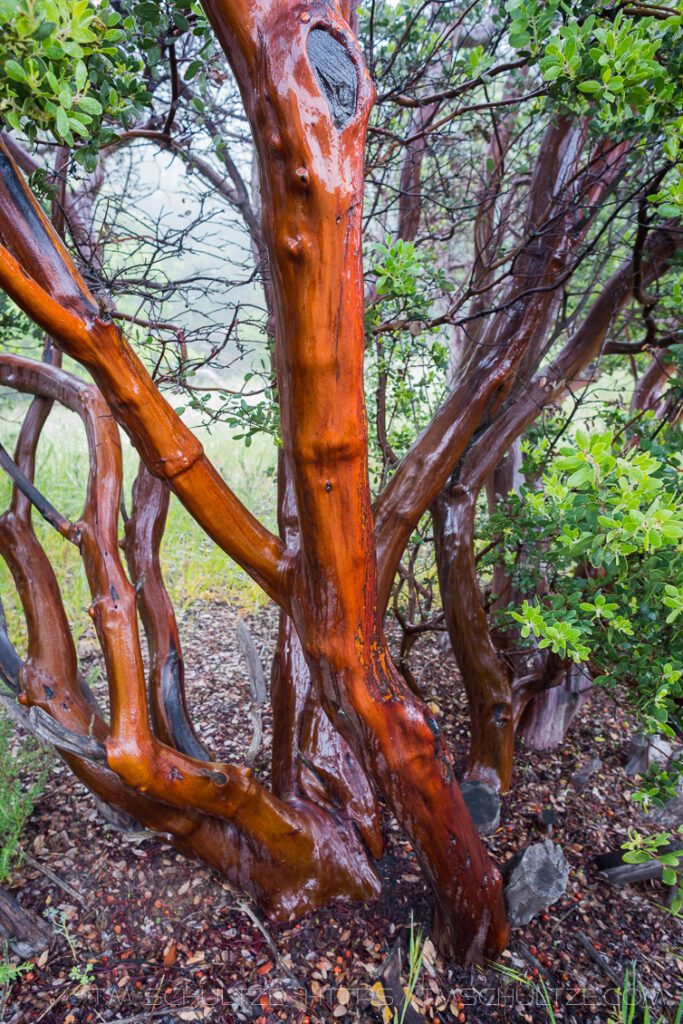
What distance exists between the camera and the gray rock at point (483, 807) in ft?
8.25

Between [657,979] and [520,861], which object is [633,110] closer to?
[520,861]

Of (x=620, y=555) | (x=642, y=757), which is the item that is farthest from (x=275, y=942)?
(x=642, y=757)

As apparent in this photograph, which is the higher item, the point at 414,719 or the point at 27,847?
the point at 414,719

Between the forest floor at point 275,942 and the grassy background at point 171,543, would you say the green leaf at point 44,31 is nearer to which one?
the forest floor at point 275,942

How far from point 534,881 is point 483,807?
0.49 meters

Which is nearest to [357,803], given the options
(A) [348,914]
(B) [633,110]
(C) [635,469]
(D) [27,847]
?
(A) [348,914]

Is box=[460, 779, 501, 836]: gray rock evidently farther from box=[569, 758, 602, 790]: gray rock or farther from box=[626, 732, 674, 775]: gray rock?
box=[626, 732, 674, 775]: gray rock

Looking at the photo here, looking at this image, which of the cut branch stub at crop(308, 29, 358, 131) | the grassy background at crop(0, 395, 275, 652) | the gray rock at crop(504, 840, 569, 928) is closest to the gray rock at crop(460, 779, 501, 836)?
the gray rock at crop(504, 840, 569, 928)

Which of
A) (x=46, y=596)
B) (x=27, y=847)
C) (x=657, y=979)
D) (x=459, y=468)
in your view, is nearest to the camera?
(x=657, y=979)

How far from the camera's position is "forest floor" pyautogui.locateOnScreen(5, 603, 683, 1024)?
5.74ft

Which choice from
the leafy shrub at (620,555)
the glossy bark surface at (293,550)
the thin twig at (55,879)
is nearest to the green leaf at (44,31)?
the glossy bark surface at (293,550)

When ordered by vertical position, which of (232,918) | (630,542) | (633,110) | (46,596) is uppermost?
(633,110)

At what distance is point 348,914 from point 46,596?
1.53 m

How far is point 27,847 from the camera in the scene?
91.4 inches
